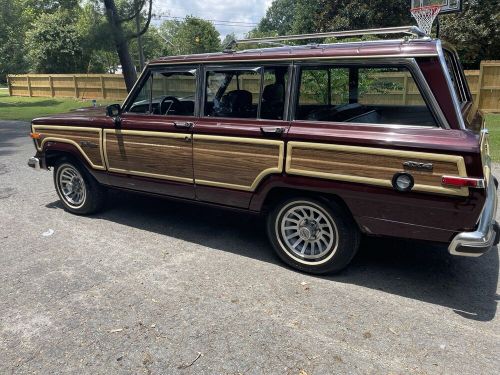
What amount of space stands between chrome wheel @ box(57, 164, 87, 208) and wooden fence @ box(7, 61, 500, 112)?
2587mm

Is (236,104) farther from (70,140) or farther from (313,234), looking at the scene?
(70,140)

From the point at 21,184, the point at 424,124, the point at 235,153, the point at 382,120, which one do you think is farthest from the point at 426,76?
the point at 21,184

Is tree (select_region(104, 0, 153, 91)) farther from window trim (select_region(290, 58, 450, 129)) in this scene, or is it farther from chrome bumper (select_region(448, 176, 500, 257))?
chrome bumper (select_region(448, 176, 500, 257))

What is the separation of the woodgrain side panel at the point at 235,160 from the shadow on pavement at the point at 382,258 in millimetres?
785

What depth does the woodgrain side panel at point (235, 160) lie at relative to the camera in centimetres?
→ 381

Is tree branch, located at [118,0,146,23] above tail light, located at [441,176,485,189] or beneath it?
above

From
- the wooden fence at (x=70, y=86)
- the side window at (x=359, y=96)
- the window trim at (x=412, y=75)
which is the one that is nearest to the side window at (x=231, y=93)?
the side window at (x=359, y=96)

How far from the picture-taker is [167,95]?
4.62m

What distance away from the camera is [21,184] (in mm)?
7012

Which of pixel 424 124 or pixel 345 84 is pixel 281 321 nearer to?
pixel 424 124

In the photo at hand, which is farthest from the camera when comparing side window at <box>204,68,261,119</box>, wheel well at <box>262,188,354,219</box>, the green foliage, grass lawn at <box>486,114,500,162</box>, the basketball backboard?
the green foliage

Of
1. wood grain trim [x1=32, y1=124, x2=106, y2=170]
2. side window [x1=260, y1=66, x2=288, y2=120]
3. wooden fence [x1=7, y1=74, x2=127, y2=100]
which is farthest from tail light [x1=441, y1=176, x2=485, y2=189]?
wooden fence [x1=7, y1=74, x2=127, y2=100]

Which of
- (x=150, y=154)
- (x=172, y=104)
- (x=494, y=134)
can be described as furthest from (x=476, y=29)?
(x=150, y=154)

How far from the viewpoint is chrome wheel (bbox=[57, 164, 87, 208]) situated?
5396 millimetres
